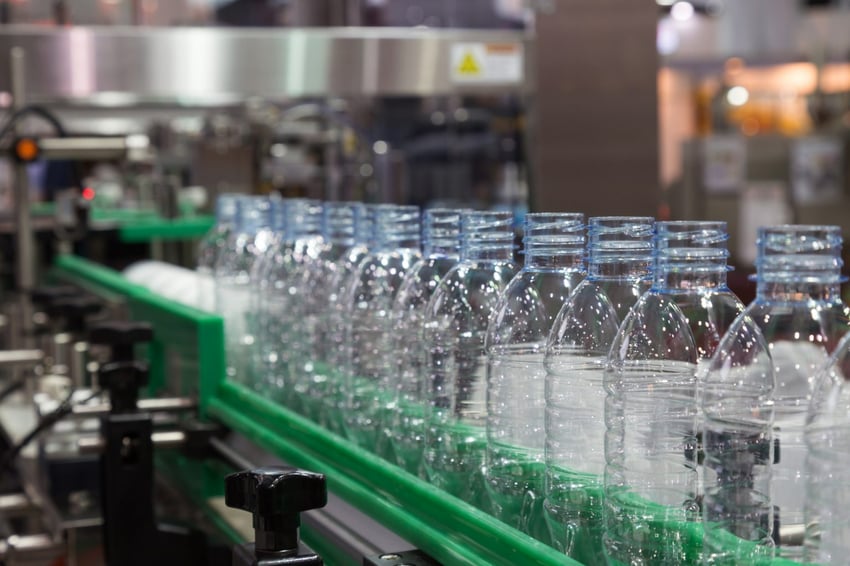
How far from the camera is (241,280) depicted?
2.02 meters

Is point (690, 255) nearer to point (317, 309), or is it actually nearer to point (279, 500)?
point (279, 500)

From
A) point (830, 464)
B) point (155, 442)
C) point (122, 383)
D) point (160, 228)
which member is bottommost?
point (155, 442)

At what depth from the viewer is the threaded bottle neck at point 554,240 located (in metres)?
1.10

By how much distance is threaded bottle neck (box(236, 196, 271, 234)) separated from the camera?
200cm

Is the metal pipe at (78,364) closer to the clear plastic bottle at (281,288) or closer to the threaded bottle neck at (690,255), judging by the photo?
the clear plastic bottle at (281,288)

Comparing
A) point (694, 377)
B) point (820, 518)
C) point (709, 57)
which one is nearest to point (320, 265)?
point (694, 377)

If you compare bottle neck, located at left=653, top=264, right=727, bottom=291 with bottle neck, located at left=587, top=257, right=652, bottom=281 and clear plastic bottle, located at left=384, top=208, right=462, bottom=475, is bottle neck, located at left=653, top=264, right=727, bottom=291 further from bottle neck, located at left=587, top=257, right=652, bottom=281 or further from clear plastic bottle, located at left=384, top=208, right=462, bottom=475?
clear plastic bottle, located at left=384, top=208, right=462, bottom=475

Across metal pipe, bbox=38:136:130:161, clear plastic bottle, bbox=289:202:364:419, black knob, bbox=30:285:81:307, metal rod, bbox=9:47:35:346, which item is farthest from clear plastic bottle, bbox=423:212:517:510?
metal rod, bbox=9:47:35:346

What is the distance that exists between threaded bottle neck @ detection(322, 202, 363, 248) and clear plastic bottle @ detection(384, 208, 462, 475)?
0.88 ft

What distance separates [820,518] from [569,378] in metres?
0.32

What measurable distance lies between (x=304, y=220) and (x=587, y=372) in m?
0.80

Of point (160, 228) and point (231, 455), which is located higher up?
→ point (160, 228)

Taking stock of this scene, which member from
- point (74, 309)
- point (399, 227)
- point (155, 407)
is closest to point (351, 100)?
point (74, 309)

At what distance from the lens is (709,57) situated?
10.3 meters
